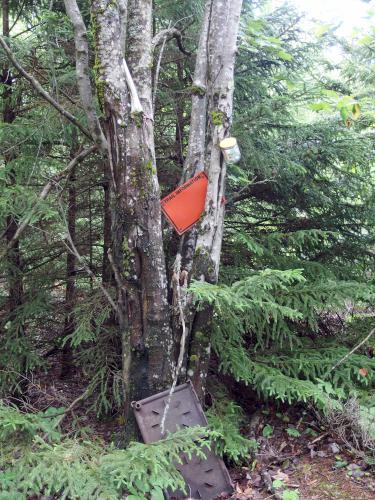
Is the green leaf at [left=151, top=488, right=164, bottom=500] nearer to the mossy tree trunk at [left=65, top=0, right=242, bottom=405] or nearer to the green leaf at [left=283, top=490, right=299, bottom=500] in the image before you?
the mossy tree trunk at [left=65, top=0, right=242, bottom=405]

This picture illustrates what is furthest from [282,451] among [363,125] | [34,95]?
[34,95]

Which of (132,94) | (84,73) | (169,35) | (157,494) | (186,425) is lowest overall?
(157,494)

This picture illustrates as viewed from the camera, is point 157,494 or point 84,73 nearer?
point 157,494

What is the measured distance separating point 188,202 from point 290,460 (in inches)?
86.6

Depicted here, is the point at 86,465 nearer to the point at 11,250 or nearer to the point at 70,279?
the point at 70,279

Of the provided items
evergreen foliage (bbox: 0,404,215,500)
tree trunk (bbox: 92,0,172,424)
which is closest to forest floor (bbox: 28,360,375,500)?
evergreen foliage (bbox: 0,404,215,500)

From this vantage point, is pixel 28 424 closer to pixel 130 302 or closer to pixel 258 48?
pixel 130 302

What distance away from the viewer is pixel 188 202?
3.18 metres

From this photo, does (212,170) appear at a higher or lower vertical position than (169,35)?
lower

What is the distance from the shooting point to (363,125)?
14.8 feet

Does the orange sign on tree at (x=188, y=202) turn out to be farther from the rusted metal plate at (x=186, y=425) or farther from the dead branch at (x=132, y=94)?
the rusted metal plate at (x=186, y=425)

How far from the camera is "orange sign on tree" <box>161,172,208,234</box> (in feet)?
10.3

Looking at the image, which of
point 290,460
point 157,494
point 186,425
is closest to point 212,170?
point 186,425

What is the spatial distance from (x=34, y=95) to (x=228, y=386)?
3.71 m
